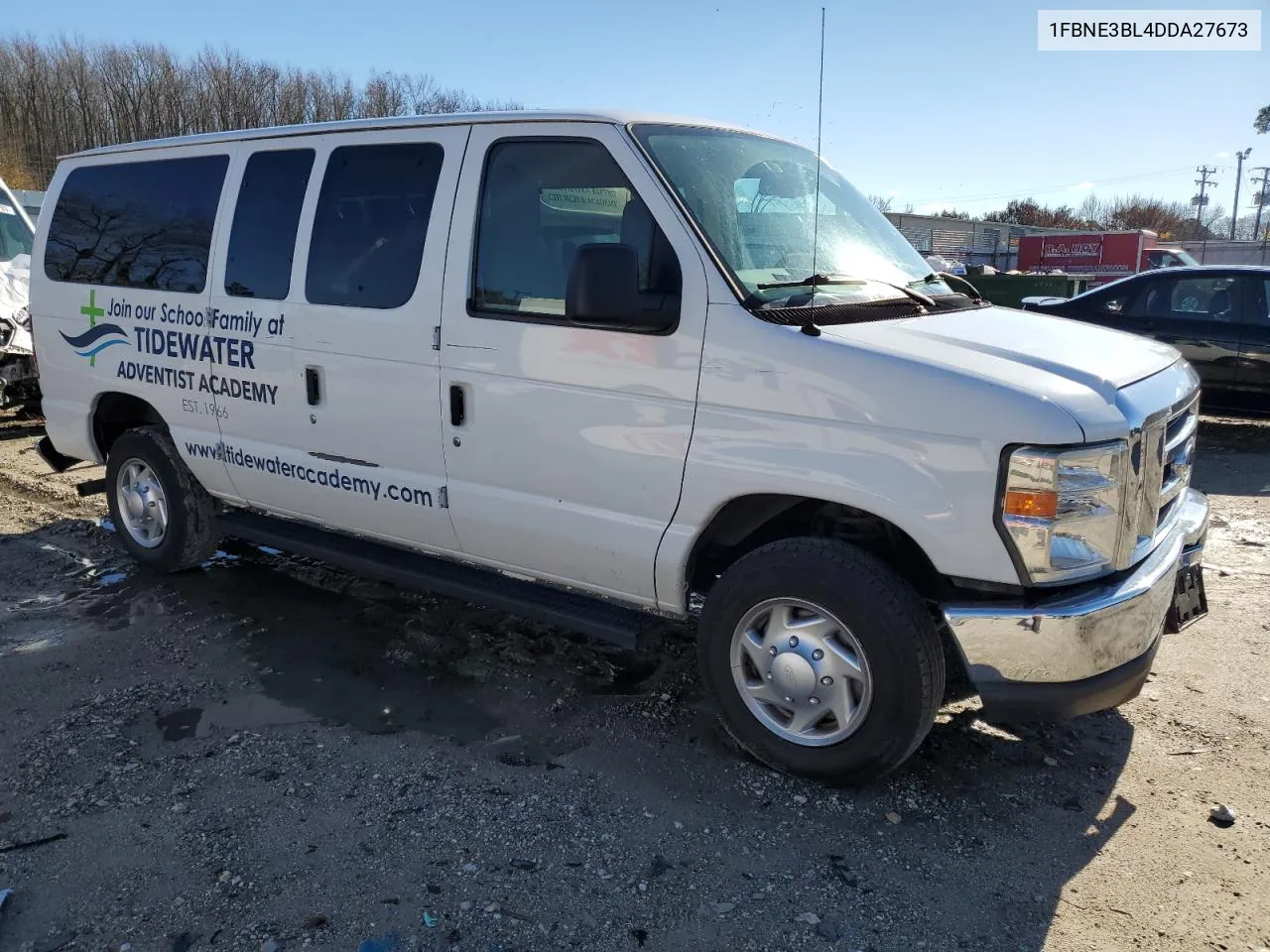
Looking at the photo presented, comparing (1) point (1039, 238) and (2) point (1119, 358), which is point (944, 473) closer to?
(2) point (1119, 358)

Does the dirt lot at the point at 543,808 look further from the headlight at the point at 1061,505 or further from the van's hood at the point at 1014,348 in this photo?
the van's hood at the point at 1014,348

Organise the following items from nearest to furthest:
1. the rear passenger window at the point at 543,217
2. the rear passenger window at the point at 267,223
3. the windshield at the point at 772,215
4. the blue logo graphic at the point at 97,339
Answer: the windshield at the point at 772,215 → the rear passenger window at the point at 543,217 → the rear passenger window at the point at 267,223 → the blue logo graphic at the point at 97,339

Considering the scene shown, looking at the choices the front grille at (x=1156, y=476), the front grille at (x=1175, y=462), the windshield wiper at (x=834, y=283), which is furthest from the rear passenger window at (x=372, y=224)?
the front grille at (x=1175, y=462)

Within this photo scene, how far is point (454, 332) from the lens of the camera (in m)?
3.76

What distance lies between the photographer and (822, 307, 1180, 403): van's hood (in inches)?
114

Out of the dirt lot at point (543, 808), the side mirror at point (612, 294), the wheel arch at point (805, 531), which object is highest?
the side mirror at point (612, 294)

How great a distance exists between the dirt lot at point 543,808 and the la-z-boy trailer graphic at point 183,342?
4.10ft

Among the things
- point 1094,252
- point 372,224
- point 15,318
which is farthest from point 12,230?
point 1094,252

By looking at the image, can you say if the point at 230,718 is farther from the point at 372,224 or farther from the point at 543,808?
the point at 372,224

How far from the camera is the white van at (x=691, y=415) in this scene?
9.36 feet

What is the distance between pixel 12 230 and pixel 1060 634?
1109 cm

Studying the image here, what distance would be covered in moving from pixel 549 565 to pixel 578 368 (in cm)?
82

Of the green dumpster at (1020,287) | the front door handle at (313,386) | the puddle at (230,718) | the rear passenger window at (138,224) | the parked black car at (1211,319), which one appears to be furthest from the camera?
the green dumpster at (1020,287)

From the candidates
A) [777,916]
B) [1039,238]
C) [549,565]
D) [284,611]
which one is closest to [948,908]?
[777,916]
